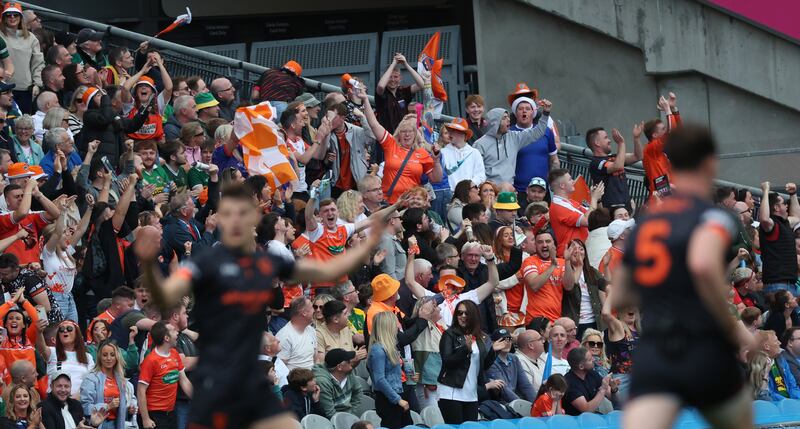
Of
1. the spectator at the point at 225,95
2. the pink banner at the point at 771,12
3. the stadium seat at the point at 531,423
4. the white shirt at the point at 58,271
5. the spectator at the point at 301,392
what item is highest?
the pink banner at the point at 771,12

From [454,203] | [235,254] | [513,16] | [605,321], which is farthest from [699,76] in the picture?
[235,254]

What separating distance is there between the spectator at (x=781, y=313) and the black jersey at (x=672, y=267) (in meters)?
9.98

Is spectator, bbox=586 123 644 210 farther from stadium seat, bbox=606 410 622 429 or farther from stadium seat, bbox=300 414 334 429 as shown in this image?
stadium seat, bbox=300 414 334 429

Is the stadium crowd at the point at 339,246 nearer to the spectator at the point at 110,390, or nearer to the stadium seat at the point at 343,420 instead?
the spectator at the point at 110,390

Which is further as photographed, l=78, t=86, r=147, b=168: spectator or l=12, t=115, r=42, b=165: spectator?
l=78, t=86, r=147, b=168: spectator

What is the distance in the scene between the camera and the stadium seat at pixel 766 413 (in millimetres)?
12656

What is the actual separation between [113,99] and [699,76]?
11.6 metres

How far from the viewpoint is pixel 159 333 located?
11.8 meters

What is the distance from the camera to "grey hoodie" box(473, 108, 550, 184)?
58.5 feet

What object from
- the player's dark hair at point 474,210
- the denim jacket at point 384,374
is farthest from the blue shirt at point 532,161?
the denim jacket at point 384,374

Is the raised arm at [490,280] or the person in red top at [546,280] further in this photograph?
the person in red top at [546,280]

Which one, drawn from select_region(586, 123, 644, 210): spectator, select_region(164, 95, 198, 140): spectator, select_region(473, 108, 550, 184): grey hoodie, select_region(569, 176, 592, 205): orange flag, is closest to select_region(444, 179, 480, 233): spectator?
select_region(473, 108, 550, 184): grey hoodie

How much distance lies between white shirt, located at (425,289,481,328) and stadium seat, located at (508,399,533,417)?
0.93 meters

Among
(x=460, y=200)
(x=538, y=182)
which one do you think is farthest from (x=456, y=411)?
(x=538, y=182)
